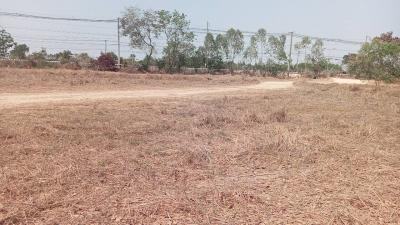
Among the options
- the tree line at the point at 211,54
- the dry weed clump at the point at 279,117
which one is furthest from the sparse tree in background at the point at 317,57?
the dry weed clump at the point at 279,117

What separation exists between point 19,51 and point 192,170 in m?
31.8

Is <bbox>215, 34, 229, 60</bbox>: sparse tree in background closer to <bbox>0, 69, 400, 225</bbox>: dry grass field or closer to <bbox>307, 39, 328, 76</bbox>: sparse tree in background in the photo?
<bbox>307, 39, 328, 76</bbox>: sparse tree in background

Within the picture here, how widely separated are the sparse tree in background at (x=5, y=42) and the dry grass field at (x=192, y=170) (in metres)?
26.0

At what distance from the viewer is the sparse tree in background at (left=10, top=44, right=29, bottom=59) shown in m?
32.0

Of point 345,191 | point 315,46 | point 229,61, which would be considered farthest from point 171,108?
point 315,46

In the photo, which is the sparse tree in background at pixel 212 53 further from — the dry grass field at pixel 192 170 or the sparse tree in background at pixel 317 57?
the dry grass field at pixel 192 170

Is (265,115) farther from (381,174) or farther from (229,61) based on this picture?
(229,61)

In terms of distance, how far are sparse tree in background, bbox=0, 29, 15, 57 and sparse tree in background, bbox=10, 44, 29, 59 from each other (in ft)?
1.46

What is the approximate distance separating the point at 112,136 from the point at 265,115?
3915 mm

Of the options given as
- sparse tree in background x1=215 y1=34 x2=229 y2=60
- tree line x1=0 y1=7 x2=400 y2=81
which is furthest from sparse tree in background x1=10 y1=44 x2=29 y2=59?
sparse tree in background x1=215 y1=34 x2=229 y2=60

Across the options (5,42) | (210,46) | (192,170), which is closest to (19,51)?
(5,42)

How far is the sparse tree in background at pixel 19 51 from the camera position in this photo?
32.0 meters

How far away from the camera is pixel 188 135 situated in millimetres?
6926

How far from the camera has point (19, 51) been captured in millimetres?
33062
